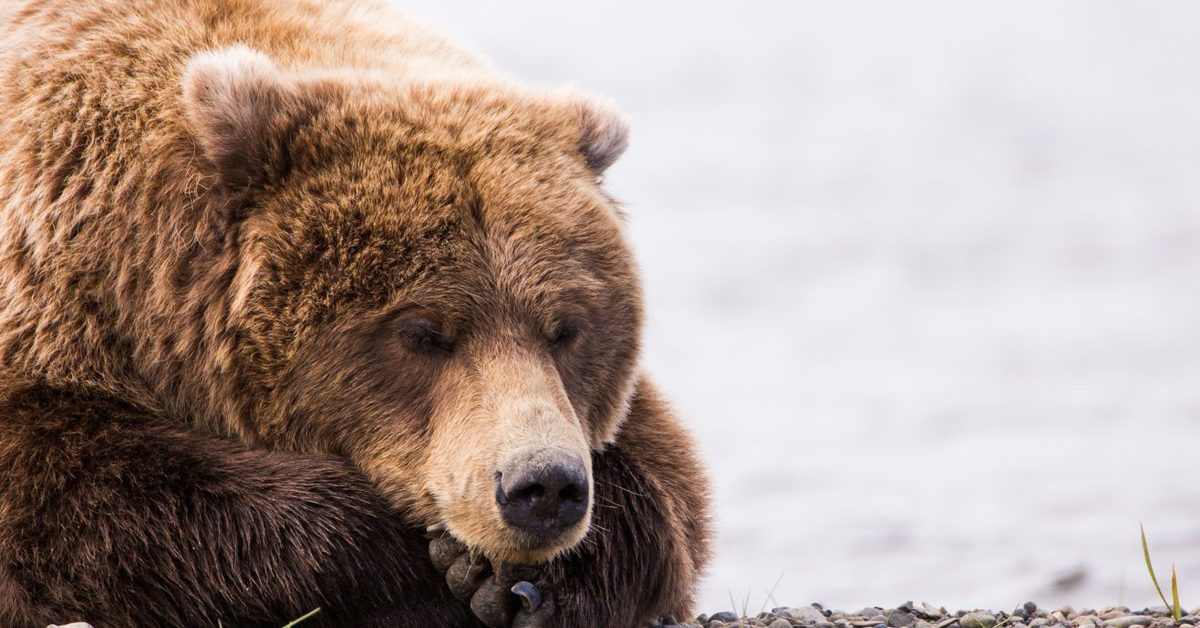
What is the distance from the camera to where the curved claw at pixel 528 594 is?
5215 mm

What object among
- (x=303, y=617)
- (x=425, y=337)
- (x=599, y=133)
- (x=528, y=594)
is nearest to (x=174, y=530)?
(x=303, y=617)

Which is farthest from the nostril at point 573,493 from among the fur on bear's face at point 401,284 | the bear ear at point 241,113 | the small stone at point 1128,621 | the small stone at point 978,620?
the small stone at point 1128,621

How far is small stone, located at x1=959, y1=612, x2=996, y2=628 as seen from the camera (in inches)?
226

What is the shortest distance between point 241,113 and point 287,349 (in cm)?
79

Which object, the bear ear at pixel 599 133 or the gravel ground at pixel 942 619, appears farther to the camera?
the bear ear at pixel 599 133

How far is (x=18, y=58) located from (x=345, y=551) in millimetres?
2213

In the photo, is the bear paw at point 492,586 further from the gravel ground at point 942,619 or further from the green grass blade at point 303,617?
the gravel ground at point 942,619

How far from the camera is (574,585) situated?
540 cm

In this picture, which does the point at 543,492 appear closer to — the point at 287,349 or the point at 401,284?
the point at 401,284

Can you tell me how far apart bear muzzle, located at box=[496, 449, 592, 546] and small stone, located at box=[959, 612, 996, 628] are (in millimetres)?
1762

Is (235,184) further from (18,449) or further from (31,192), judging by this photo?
(18,449)

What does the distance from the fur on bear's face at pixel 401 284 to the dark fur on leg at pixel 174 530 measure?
0.61 feet

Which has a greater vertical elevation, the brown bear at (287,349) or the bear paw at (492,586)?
the brown bear at (287,349)

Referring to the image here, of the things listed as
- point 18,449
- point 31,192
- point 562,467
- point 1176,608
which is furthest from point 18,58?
point 1176,608
